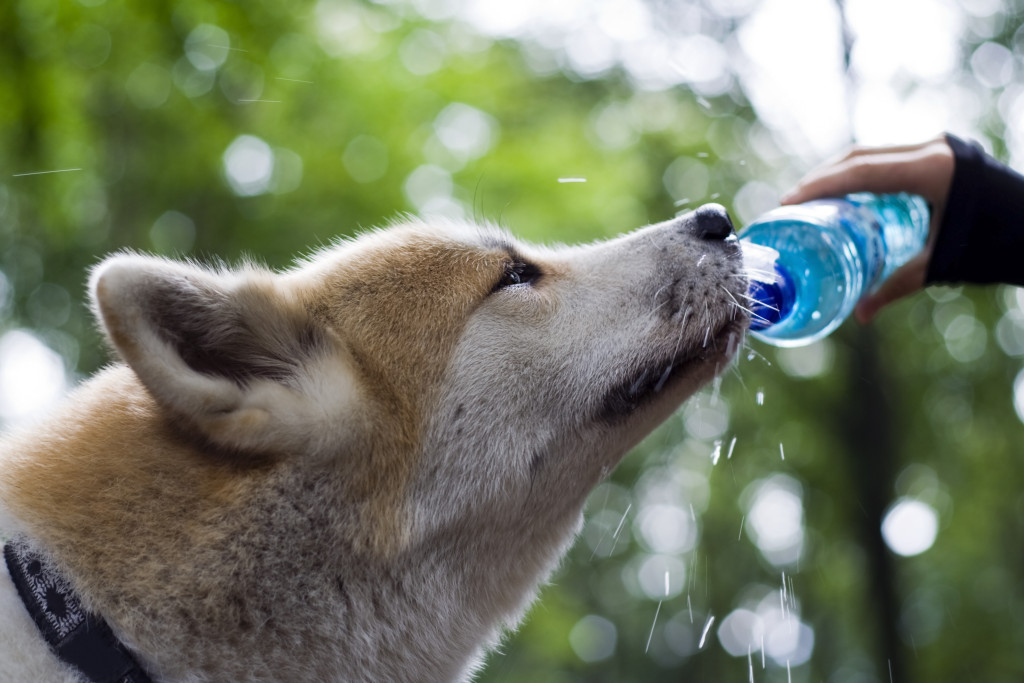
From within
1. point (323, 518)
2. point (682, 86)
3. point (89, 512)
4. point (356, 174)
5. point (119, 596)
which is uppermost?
point (89, 512)

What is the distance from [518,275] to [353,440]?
96 cm

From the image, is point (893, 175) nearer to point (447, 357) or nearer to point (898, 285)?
point (898, 285)

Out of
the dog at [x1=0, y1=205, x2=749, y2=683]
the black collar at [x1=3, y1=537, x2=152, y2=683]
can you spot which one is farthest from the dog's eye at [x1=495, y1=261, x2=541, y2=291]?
the black collar at [x1=3, y1=537, x2=152, y2=683]

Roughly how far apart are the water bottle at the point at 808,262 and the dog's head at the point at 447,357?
28 centimetres

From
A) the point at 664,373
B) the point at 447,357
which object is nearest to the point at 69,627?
the point at 447,357

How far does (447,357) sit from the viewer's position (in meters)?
2.95

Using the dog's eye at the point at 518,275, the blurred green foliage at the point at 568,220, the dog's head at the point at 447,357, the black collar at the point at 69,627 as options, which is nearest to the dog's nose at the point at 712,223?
the dog's head at the point at 447,357

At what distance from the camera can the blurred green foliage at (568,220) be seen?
8.20 metres

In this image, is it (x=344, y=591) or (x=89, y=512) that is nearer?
(x=89, y=512)

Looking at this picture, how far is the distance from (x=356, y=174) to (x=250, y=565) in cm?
836

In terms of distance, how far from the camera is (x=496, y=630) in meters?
3.14

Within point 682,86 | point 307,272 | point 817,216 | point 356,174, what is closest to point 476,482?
point 307,272

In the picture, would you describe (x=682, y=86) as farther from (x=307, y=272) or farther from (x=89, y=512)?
(x=89, y=512)

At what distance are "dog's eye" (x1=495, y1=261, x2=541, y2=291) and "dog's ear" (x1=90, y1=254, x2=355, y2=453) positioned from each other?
0.70 m
